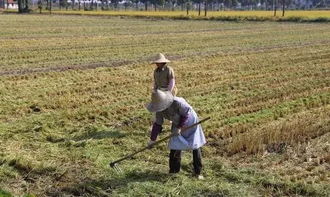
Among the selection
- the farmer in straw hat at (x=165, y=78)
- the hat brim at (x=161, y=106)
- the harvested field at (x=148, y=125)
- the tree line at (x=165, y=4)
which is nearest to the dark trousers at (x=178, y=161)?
the harvested field at (x=148, y=125)

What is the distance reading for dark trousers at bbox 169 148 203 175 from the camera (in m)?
7.09

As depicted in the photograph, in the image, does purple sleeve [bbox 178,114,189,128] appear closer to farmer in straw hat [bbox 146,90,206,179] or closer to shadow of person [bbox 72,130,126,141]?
farmer in straw hat [bbox 146,90,206,179]

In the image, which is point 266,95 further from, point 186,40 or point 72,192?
point 186,40

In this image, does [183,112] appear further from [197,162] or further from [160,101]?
[197,162]

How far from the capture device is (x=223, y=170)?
292 inches

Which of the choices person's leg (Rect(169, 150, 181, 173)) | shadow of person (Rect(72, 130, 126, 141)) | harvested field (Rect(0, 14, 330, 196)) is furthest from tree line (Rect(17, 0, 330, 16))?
person's leg (Rect(169, 150, 181, 173))

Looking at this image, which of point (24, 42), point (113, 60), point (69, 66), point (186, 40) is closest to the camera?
point (69, 66)

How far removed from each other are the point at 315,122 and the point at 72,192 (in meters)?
5.22

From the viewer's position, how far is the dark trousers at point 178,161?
7.09 metres

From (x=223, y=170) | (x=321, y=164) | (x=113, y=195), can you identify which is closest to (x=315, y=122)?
(x=321, y=164)

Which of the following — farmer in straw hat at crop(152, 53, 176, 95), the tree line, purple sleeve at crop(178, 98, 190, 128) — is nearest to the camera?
purple sleeve at crop(178, 98, 190, 128)

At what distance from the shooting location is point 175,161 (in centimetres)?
715

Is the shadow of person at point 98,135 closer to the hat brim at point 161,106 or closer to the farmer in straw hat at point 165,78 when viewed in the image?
the farmer in straw hat at point 165,78

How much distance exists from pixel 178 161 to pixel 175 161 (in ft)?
0.15
